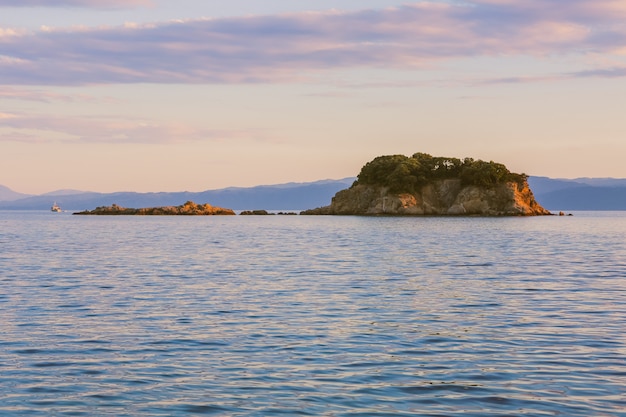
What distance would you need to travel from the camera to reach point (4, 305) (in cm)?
3234

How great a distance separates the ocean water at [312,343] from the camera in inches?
683

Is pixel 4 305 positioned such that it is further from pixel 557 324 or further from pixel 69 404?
pixel 557 324

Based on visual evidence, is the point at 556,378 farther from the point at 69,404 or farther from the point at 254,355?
the point at 69,404

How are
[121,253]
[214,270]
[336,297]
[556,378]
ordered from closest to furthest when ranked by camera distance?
[556,378], [336,297], [214,270], [121,253]

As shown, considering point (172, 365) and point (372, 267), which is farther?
point (372, 267)

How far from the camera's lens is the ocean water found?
1736cm

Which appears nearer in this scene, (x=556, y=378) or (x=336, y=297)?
(x=556, y=378)

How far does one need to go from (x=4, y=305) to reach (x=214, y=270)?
1901 cm

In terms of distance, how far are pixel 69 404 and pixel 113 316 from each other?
1253 centimetres

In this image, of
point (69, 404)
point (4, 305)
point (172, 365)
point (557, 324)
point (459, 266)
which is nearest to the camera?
point (69, 404)

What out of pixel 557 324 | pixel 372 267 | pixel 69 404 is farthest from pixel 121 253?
pixel 69 404

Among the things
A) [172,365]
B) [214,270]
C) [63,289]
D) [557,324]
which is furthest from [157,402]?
[214,270]

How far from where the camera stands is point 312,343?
931 inches

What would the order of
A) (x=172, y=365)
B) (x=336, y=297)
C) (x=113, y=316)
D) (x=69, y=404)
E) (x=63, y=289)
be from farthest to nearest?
(x=63, y=289)
(x=336, y=297)
(x=113, y=316)
(x=172, y=365)
(x=69, y=404)
